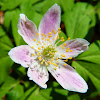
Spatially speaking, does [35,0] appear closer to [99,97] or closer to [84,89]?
[84,89]

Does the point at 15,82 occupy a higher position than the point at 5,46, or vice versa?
the point at 5,46

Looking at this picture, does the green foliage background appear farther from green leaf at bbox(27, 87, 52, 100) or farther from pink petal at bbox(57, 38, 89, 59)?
pink petal at bbox(57, 38, 89, 59)

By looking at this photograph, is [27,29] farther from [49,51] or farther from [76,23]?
[76,23]

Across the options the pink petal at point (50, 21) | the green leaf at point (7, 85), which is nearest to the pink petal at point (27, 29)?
the pink petal at point (50, 21)

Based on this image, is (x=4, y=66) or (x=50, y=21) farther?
(x=4, y=66)

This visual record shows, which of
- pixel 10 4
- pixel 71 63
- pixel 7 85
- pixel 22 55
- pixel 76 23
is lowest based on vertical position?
pixel 7 85

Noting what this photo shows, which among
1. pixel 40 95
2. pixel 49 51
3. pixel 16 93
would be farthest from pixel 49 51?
pixel 16 93

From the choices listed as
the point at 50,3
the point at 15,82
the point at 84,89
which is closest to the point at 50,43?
the point at 50,3

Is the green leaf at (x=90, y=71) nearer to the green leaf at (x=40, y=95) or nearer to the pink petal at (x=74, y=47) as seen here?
the pink petal at (x=74, y=47)
